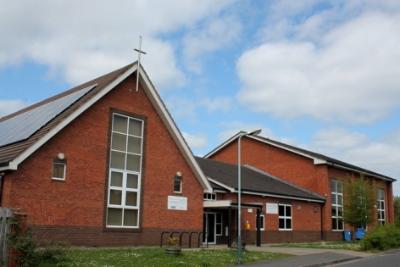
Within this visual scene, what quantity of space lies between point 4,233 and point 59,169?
8.35 metres

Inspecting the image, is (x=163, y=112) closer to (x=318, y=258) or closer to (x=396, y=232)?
(x=318, y=258)

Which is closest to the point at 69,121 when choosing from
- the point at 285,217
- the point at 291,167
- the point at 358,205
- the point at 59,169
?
the point at 59,169

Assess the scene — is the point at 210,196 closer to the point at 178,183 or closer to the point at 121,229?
the point at 178,183

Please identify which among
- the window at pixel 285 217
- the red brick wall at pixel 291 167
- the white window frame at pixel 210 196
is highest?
the red brick wall at pixel 291 167

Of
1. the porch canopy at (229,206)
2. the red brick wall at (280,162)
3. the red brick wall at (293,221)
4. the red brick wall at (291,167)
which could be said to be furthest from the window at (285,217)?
the red brick wall at (280,162)

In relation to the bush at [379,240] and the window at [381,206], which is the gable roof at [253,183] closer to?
the bush at [379,240]

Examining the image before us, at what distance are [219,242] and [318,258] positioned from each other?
10287mm

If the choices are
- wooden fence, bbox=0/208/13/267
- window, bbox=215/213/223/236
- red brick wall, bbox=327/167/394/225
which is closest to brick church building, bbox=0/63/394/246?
window, bbox=215/213/223/236

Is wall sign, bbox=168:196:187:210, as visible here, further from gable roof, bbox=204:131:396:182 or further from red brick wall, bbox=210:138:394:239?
red brick wall, bbox=210:138:394:239

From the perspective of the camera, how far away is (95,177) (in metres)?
22.0

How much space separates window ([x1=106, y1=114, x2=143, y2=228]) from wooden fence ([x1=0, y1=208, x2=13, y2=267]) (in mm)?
9591

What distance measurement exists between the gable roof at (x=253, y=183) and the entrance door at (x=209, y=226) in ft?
5.73

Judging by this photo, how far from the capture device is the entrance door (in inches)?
1183

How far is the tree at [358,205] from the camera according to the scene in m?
37.7
